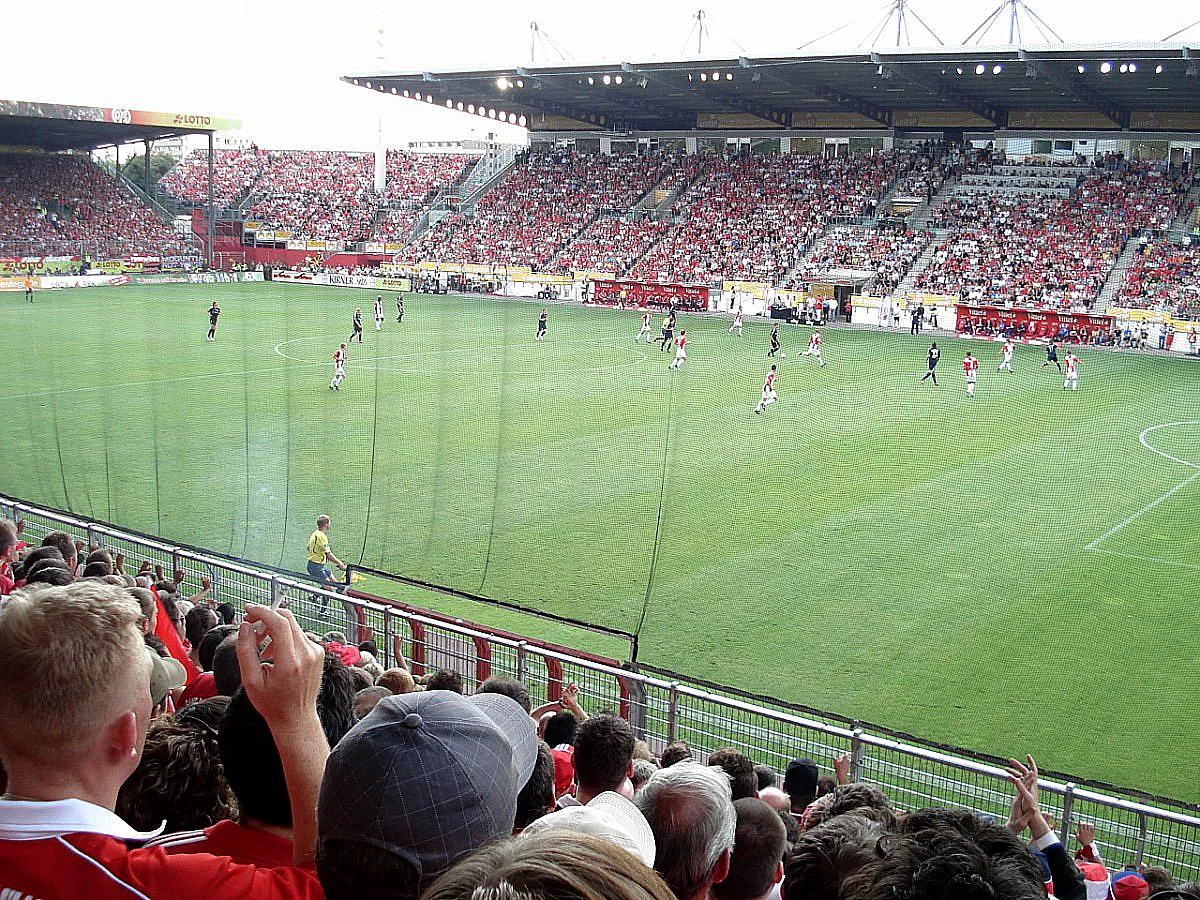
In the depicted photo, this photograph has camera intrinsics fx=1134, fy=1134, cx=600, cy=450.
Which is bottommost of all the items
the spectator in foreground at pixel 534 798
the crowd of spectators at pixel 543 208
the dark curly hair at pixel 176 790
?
the spectator in foreground at pixel 534 798

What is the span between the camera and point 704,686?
905 centimetres

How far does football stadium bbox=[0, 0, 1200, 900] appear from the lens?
2084mm

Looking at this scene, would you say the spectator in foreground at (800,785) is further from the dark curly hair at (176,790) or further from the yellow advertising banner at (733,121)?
the yellow advertising banner at (733,121)

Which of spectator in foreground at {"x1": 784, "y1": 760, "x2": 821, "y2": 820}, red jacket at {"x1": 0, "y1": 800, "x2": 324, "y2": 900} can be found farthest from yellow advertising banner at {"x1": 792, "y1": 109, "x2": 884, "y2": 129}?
red jacket at {"x1": 0, "y1": 800, "x2": 324, "y2": 900}

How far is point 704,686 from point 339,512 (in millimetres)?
7184

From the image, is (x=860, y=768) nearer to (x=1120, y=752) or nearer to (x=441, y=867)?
(x=1120, y=752)

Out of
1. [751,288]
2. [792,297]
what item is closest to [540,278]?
[751,288]

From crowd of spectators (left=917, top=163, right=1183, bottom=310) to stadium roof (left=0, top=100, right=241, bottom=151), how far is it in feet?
120

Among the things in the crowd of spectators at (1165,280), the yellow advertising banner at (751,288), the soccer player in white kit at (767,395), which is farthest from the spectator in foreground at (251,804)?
the yellow advertising banner at (751,288)

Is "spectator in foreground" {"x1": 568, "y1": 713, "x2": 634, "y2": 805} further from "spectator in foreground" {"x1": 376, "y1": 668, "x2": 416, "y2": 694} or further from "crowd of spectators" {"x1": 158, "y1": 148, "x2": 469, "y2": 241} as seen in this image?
"crowd of spectators" {"x1": 158, "y1": 148, "x2": 469, "y2": 241}

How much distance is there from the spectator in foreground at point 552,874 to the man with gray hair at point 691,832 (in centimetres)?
144

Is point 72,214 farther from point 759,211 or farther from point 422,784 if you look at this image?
point 422,784

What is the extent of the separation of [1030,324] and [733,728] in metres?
34.1

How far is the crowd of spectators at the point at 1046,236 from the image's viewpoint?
41.1 metres
